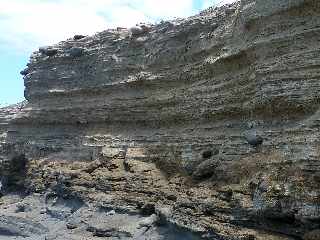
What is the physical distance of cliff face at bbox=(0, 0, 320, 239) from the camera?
2125cm

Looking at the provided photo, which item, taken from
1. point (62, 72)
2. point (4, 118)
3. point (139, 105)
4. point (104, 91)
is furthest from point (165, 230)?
point (4, 118)

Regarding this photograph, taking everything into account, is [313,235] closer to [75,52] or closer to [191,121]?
[191,121]

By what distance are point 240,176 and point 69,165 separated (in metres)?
17.4

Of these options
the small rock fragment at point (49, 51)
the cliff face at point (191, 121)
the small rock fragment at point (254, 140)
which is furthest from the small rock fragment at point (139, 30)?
the small rock fragment at point (254, 140)

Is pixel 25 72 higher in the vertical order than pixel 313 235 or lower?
higher

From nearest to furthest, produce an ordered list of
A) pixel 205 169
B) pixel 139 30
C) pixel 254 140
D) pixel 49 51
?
pixel 254 140 < pixel 205 169 < pixel 139 30 < pixel 49 51

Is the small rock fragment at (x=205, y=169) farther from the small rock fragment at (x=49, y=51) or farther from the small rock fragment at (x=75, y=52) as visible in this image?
the small rock fragment at (x=49, y=51)

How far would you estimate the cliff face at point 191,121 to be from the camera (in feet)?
69.7

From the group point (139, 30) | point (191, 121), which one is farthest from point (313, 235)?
point (139, 30)

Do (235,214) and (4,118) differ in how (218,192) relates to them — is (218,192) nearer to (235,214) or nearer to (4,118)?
(235,214)

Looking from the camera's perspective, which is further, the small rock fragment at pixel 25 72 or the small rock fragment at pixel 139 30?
the small rock fragment at pixel 25 72

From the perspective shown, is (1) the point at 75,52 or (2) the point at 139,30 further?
(1) the point at 75,52

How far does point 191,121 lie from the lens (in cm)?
3212

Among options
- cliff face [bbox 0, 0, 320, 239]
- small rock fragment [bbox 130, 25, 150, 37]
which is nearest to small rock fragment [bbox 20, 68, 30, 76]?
cliff face [bbox 0, 0, 320, 239]
